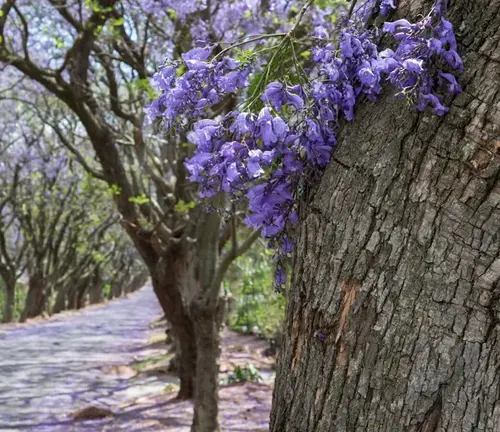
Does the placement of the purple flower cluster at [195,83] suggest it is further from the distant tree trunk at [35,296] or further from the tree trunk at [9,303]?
the distant tree trunk at [35,296]

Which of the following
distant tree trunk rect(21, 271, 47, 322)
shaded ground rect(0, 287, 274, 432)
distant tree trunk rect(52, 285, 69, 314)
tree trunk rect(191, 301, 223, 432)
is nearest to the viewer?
tree trunk rect(191, 301, 223, 432)

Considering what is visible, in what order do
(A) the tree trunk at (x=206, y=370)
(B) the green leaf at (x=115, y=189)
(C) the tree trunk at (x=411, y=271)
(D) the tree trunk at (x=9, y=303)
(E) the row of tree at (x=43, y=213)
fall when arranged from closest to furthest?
(C) the tree trunk at (x=411, y=271), (A) the tree trunk at (x=206, y=370), (B) the green leaf at (x=115, y=189), (E) the row of tree at (x=43, y=213), (D) the tree trunk at (x=9, y=303)

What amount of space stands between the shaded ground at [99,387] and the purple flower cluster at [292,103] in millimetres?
7388

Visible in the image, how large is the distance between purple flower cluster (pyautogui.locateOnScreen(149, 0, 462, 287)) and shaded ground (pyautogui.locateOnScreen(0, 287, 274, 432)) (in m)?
7.39

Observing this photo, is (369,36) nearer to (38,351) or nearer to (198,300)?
(198,300)

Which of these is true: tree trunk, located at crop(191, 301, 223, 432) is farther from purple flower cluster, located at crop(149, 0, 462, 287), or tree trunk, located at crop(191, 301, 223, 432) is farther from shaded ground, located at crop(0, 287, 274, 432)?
purple flower cluster, located at crop(149, 0, 462, 287)

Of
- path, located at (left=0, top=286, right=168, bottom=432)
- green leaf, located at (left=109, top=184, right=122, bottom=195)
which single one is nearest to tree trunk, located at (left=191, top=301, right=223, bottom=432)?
green leaf, located at (left=109, top=184, right=122, bottom=195)

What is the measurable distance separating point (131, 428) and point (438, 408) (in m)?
8.09

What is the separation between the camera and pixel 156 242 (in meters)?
9.42

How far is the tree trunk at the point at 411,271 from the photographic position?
1405 mm

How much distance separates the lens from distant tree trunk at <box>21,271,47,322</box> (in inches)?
962

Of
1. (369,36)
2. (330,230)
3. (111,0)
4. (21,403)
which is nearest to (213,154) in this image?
(330,230)

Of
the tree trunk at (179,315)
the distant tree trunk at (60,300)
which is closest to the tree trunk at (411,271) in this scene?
the tree trunk at (179,315)

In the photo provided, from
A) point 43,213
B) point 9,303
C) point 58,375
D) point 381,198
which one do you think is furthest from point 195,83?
point 43,213
